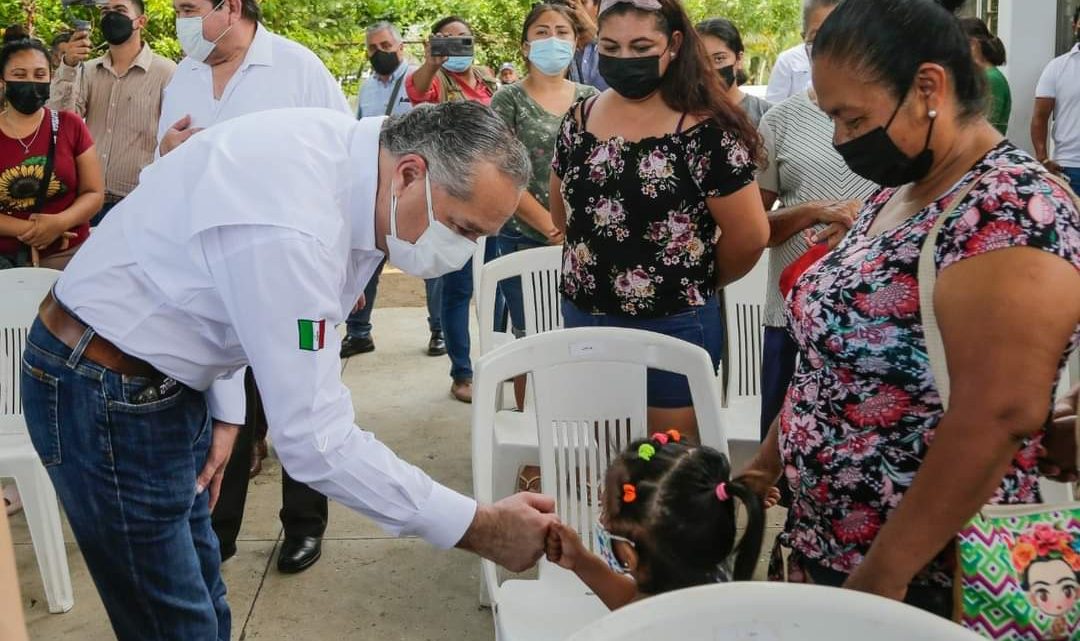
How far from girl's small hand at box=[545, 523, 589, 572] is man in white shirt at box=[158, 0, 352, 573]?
60.3 inches

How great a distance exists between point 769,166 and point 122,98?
338cm

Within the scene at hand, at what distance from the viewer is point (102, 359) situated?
6.01 ft

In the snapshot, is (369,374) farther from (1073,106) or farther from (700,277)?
(1073,106)

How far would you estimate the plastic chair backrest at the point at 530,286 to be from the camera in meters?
3.75

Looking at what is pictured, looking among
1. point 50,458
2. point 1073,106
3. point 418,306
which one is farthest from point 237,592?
point 1073,106

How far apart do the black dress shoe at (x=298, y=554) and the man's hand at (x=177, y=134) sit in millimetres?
1392

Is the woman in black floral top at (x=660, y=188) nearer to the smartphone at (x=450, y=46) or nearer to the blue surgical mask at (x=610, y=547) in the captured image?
the blue surgical mask at (x=610, y=547)

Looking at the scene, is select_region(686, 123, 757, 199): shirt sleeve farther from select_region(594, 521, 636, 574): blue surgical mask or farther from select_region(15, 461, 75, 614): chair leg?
select_region(15, 461, 75, 614): chair leg

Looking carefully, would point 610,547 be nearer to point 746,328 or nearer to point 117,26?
point 746,328

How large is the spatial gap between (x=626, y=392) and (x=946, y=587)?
1230mm

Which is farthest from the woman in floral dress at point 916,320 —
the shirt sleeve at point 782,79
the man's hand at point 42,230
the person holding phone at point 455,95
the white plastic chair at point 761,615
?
the shirt sleeve at point 782,79

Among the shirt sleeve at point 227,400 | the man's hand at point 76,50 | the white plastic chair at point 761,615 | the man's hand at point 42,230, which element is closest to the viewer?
the white plastic chair at point 761,615

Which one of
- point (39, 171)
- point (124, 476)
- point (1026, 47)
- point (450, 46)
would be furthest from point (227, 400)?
point (1026, 47)

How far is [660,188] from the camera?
8.80ft
